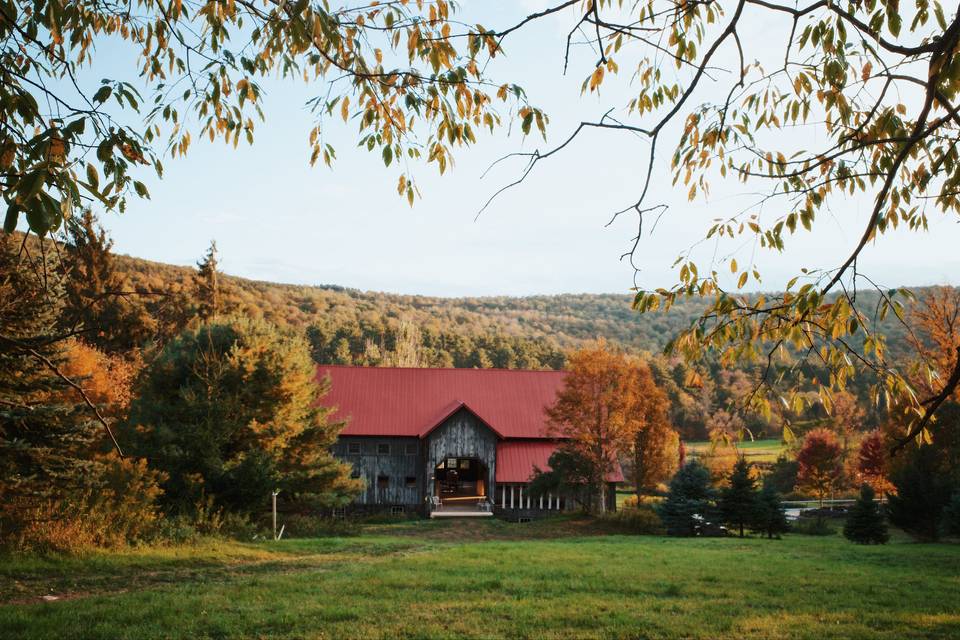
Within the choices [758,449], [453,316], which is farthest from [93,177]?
[453,316]

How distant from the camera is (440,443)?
3166cm

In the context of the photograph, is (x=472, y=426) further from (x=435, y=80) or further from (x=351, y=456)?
(x=435, y=80)

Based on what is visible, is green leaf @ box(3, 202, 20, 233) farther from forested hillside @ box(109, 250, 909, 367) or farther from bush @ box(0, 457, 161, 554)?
forested hillside @ box(109, 250, 909, 367)

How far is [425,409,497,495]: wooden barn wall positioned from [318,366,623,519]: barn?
0.04m

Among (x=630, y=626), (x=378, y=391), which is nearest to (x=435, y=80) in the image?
(x=630, y=626)

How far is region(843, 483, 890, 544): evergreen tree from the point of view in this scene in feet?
71.0

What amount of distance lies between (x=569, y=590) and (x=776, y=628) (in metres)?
3.01

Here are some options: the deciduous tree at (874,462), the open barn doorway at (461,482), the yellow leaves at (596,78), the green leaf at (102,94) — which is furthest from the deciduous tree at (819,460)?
the green leaf at (102,94)

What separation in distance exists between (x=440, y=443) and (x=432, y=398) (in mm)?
3586

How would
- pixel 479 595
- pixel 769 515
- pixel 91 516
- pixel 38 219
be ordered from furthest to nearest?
pixel 769 515
pixel 91 516
pixel 479 595
pixel 38 219

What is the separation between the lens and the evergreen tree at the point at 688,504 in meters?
24.3

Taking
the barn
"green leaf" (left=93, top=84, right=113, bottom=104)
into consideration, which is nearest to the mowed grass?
the barn

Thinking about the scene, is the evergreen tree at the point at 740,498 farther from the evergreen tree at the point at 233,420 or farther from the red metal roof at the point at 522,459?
the evergreen tree at the point at 233,420

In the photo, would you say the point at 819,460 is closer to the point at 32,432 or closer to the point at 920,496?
the point at 920,496
